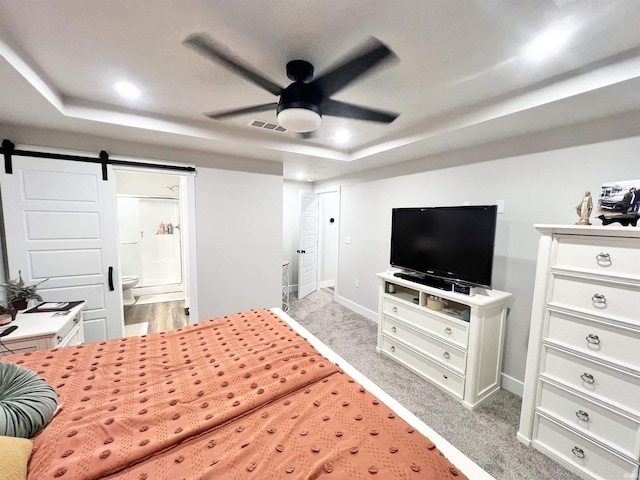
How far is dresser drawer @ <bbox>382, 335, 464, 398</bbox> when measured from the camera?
7.38 feet

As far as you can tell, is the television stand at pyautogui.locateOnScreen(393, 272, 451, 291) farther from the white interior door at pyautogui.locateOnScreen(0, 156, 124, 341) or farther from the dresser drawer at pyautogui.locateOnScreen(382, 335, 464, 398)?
the white interior door at pyautogui.locateOnScreen(0, 156, 124, 341)

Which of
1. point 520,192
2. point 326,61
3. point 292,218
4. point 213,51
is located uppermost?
point 326,61

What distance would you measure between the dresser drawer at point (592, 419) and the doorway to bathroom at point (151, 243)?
4658 millimetres

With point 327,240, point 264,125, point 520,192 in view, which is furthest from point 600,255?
point 327,240

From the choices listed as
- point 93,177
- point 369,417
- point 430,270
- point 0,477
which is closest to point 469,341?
point 430,270

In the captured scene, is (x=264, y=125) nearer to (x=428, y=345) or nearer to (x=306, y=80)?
(x=306, y=80)

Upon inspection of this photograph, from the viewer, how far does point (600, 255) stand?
4.90 feet

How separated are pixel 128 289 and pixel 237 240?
2.81 metres

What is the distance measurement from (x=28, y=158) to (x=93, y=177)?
457mm

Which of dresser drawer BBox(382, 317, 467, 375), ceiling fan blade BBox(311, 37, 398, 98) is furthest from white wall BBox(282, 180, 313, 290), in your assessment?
ceiling fan blade BBox(311, 37, 398, 98)

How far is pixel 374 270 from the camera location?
12.8ft

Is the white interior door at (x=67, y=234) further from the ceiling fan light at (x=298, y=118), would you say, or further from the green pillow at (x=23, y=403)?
the ceiling fan light at (x=298, y=118)

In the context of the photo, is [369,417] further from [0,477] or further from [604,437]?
[604,437]

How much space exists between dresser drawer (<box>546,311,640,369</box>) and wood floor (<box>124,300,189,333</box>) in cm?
421
